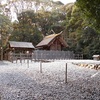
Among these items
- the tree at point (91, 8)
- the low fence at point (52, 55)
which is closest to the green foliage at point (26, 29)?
the low fence at point (52, 55)

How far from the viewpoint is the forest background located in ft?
85.5

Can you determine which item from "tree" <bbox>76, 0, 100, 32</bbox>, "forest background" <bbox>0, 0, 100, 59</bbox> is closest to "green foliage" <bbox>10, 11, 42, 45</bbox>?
"forest background" <bbox>0, 0, 100, 59</bbox>

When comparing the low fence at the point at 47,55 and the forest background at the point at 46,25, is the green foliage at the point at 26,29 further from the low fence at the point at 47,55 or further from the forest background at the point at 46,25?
the low fence at the point at 47,55

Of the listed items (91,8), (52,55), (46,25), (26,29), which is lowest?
(52,55)

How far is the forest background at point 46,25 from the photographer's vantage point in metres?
26.0

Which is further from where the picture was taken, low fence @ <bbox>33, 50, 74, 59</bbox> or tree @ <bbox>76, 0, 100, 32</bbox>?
low fence @ <bbox>33, 50, 74, 59</bbox>

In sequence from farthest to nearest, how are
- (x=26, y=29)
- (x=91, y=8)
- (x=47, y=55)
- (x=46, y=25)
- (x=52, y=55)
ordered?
(x=46, y=25) → (x=26, y=29) → (x=52, y=55) → (x=47, y=55) → (x=91, y=8)

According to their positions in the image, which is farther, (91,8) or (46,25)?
(46,25)

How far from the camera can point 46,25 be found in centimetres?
3391

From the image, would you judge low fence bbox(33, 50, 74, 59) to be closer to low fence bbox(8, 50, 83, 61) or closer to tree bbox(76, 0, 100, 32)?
low fence bbox(8, 50, 83, 61)

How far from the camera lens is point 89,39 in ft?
86.9

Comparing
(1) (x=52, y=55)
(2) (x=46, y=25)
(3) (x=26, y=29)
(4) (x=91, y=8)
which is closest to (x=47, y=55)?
(1) (x=52, y=55)

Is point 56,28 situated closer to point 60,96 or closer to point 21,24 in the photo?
point 21,24

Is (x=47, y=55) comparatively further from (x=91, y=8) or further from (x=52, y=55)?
(x=91, y=8)
